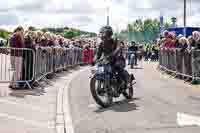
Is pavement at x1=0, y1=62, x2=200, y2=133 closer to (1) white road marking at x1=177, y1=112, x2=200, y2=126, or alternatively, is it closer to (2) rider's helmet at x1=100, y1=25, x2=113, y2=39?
(1) white road marking at x1=177, y1=112, x2=200, y2=126

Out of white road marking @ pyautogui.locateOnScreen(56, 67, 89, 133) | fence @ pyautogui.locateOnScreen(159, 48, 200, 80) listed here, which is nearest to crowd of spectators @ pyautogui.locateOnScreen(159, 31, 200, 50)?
fence @ pyautogui.locateOnScreen(159, 48, 200, 80)

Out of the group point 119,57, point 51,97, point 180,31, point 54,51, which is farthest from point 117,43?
point 180,31

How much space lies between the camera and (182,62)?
57.6 ft

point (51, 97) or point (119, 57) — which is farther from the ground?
point (119, 57)

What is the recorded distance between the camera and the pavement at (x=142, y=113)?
8.35m

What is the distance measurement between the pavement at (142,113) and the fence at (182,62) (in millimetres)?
2034

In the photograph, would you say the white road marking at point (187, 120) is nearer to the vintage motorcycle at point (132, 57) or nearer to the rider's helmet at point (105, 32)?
the rider's helmet at point (105, 32)

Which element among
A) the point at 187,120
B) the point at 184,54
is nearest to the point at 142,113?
the point at 187,120

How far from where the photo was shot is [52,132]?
838cm

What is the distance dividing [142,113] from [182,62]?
8144mm

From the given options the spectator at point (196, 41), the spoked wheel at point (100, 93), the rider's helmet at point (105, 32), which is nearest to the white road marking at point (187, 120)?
the spoked wheel at point (100, 93)

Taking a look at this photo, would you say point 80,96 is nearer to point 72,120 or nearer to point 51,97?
point 51,97

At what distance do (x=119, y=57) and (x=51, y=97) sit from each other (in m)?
2.69

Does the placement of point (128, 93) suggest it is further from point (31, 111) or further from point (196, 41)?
point (196, 41)
